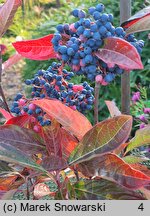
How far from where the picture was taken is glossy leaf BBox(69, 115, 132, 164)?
794 mm

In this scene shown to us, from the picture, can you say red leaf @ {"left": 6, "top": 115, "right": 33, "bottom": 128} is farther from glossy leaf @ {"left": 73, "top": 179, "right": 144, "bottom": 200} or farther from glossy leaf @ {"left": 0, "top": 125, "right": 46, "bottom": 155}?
glossy leaf @ {"left": 73, "top": 179, "right": 144, "bottom": 200}

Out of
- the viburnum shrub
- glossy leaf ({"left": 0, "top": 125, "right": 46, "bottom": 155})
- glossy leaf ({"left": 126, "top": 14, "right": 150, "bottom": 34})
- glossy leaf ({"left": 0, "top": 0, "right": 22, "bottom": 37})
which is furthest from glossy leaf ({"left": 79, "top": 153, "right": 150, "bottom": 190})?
glossy leaf ({"left": 0, "top": 0, "right": 22, "bottom": 37})

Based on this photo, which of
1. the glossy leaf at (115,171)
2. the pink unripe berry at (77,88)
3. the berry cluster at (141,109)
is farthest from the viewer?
the berry cluster at (141,109)

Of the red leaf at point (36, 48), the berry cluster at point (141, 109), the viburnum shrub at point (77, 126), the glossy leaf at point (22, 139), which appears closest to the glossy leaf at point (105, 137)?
the viburnum shrub at point (77, 126)

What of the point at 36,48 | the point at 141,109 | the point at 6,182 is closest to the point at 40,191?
the point at 6,182

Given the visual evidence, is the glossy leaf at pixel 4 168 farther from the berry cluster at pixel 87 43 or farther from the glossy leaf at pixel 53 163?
the berry cluster at pixel 87 43

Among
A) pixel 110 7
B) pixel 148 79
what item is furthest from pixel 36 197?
pixel 110 7

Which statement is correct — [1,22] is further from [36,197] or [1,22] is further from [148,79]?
[148,79]

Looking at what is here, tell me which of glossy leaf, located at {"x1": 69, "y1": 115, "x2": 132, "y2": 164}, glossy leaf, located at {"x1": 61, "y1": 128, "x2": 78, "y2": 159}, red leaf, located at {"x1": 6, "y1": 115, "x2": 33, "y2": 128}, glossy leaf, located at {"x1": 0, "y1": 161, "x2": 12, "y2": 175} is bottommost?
glossy leaf, located at {"x1": 0, "y1": 161, "x2": 12, "y2": 175}

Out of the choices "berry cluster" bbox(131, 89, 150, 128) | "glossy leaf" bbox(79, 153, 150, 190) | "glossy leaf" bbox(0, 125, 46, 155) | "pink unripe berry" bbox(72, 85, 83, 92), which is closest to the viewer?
"glossy leaf" bbox(79, 153, 150, 190)

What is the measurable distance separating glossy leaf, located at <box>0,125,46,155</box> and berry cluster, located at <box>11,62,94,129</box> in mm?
36

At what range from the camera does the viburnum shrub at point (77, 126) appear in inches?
31.6

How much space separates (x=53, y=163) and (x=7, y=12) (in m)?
0.34

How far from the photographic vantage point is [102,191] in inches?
33.1
